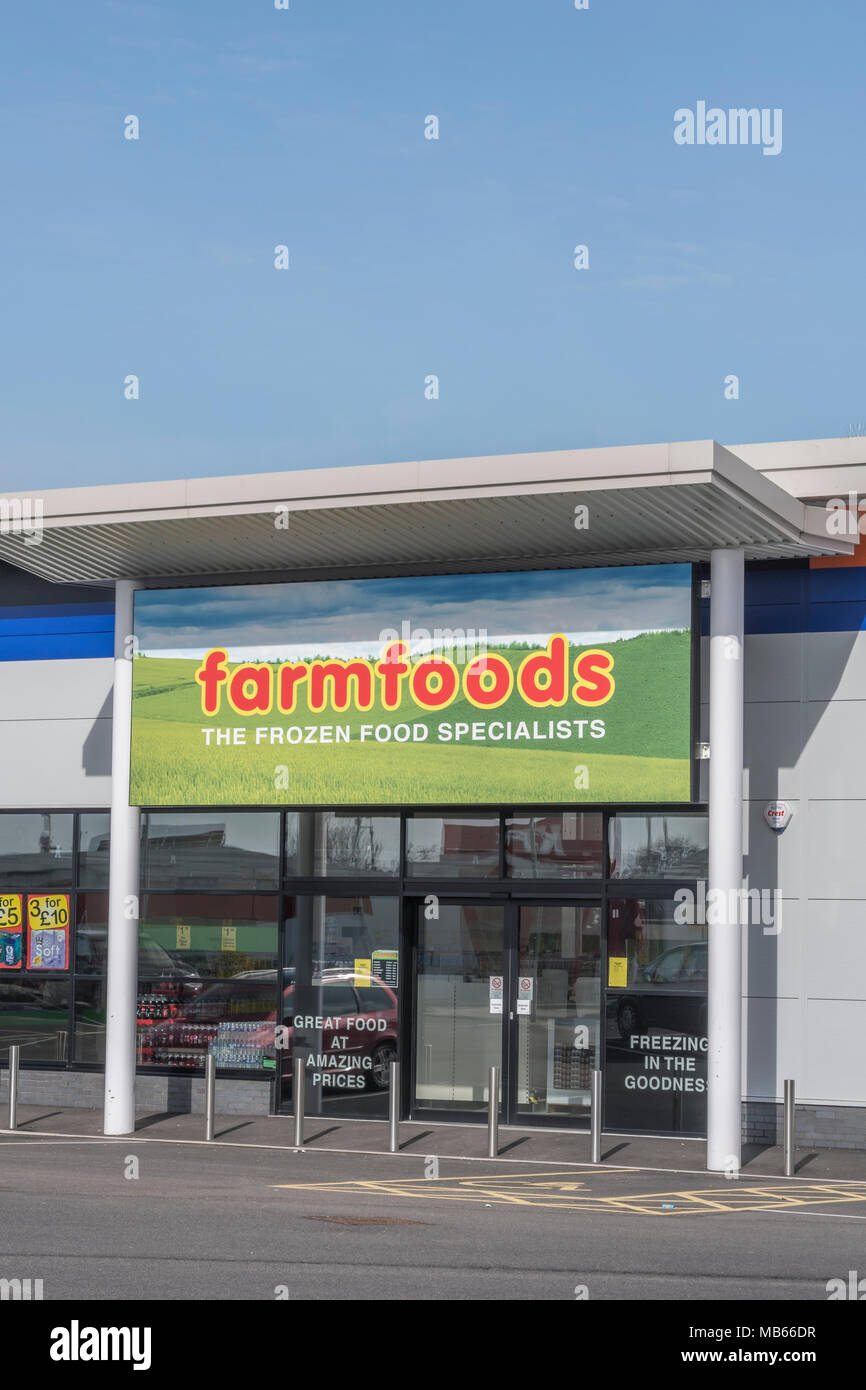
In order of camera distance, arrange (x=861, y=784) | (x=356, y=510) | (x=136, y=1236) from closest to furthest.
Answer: (x=136, y=1236) < (x=356, y=510) < (x=861, y=784)

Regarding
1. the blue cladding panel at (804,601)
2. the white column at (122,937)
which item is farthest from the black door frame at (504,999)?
the blue cladding panel at (804,601)

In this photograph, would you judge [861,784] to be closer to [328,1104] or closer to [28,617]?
[328,1104]

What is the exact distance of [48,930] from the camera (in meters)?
18.1

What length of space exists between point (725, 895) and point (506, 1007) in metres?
3.37

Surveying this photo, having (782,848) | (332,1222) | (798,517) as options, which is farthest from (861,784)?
(332,1222)

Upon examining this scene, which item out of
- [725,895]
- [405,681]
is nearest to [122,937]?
[405,681]

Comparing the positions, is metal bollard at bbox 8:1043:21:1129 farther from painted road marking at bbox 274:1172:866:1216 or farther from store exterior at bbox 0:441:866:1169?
painted road marking at bbox 274:1172:866:1216

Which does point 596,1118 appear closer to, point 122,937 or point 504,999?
point 504,999

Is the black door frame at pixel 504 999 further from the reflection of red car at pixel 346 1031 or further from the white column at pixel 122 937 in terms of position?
the white column at pixel 122 937

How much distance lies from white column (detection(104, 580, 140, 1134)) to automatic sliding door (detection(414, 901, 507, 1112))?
2.95m

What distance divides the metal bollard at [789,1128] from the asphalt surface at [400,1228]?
0.87 feet

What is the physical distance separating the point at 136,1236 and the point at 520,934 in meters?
6.41

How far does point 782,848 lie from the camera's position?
50.3ft

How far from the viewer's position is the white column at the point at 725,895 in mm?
13508
